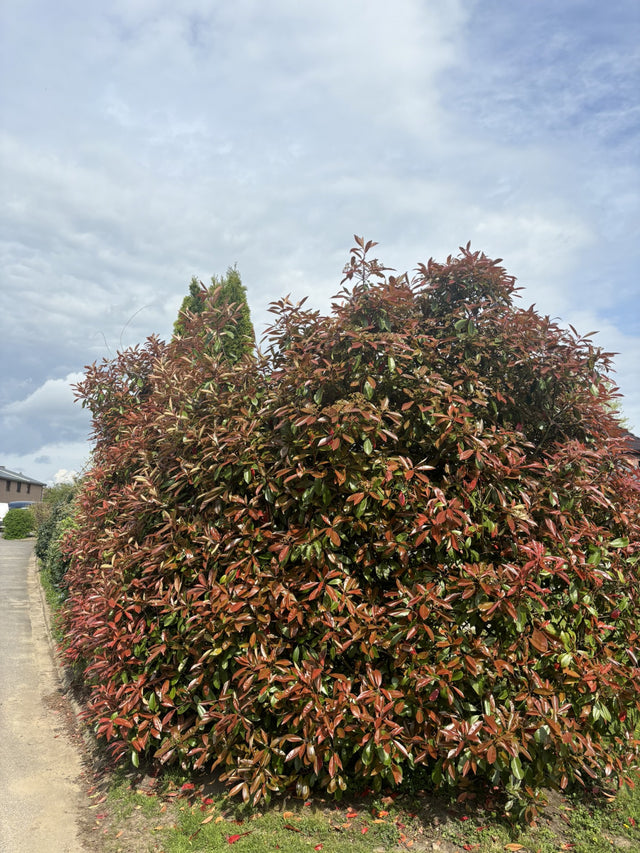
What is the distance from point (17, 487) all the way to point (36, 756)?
201ft

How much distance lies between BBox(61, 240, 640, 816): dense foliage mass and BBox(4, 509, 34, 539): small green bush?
30.0 m

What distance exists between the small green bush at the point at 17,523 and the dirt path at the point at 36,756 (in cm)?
2340

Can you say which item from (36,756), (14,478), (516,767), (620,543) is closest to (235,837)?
(516,767)

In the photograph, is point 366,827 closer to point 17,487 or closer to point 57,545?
point 57,545

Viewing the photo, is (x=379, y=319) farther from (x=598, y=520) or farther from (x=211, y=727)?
(x=211, y=727)

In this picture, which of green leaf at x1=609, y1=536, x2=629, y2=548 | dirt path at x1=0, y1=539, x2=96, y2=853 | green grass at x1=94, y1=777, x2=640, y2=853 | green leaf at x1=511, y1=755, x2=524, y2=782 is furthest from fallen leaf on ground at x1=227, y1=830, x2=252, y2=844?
green leaf at x1=609, y1=536, x2=629, y2=548

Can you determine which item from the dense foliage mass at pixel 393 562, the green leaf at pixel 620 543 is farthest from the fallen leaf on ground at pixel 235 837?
the green leaf at pixel 620 543

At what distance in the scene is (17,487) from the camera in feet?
196

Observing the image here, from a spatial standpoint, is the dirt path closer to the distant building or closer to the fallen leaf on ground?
the fallen leaf on ground

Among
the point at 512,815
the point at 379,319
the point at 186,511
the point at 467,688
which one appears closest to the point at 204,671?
the point at 186,511

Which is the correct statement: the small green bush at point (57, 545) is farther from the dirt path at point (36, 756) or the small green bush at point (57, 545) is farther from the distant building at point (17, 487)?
the distant building at point (17, 487)

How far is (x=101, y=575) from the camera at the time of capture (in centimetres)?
526

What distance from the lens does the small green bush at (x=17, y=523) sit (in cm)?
3091

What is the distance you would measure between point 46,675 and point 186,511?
488cm
